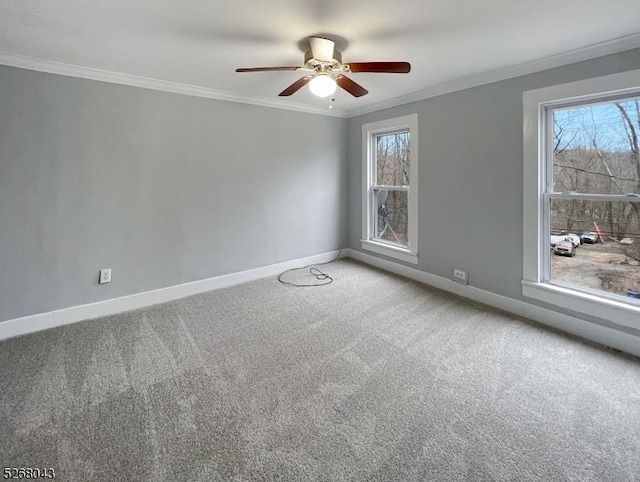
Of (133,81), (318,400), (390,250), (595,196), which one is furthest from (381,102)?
(318,400)

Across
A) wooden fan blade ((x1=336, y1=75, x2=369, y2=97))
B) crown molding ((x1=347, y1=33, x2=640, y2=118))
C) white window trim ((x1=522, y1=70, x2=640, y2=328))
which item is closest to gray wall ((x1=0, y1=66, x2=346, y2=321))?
crown molding ((x1=347, y1=33, x2=640, y2=118))

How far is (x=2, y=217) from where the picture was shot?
8.16ft

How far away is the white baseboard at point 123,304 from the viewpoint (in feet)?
8.54

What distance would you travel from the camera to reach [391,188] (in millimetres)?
4168

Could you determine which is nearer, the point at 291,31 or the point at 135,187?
the point at 291,31

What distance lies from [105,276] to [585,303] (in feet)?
13.7

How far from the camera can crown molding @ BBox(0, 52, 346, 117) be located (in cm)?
245

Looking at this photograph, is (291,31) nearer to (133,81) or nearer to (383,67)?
(383,67)

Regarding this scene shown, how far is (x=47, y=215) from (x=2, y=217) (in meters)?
0.27

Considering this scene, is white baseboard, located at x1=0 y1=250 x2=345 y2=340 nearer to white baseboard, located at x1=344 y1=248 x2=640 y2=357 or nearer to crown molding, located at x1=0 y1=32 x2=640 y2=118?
white baseboard, located at x1=344 y1=248 x2=640 y2=357

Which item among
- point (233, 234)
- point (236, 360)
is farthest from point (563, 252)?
point (233, 234)

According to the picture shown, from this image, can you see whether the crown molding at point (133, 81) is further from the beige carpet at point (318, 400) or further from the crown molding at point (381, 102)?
the beige carpet at point (318, 400)

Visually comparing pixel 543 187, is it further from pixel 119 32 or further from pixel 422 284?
pixel 119 32

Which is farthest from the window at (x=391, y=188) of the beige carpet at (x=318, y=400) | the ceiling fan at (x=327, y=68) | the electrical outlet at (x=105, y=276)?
the electrical outlet at (x=105, y=276)
